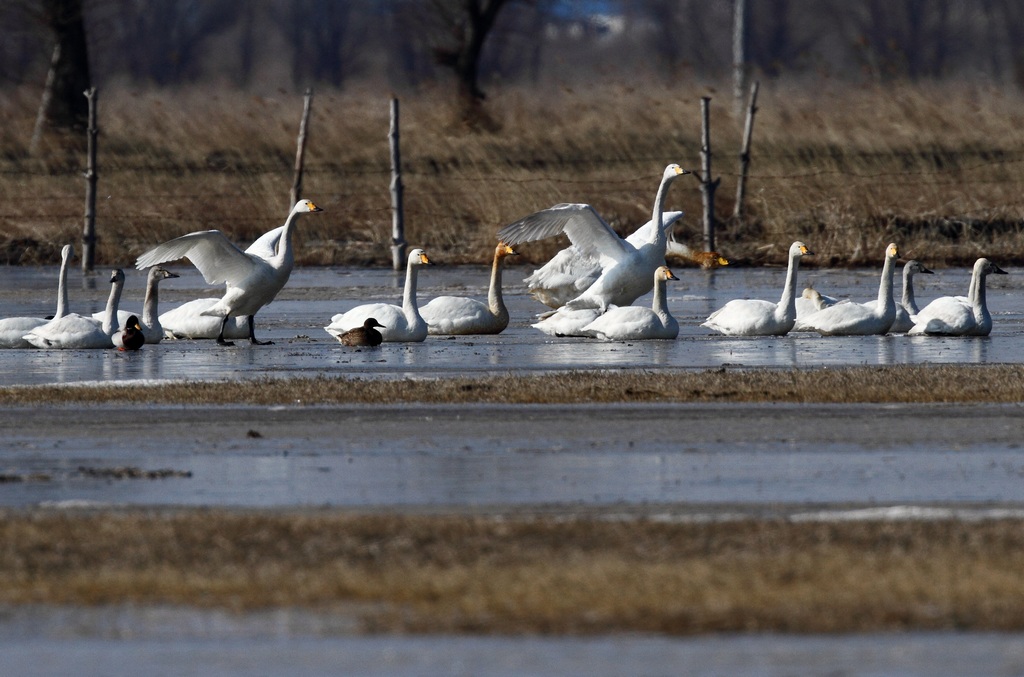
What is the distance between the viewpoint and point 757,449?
7.96 metres

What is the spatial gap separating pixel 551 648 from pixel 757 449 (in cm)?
336

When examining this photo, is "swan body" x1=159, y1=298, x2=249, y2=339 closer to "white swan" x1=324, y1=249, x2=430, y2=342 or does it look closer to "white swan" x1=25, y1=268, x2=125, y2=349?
"white swan" x1=324, y1=249, x2=430, y2=342

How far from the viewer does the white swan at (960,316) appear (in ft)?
44.6

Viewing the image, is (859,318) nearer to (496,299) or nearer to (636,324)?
(636,324)

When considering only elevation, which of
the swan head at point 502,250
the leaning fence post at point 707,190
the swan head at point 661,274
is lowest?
the swan head at point 661,274

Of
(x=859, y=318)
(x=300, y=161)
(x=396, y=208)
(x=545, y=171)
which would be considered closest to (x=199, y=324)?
(x=859, y=318)

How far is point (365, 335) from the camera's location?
1322 cm

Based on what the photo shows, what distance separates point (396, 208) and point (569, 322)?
8.13m

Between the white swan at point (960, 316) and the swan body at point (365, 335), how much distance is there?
158 inches

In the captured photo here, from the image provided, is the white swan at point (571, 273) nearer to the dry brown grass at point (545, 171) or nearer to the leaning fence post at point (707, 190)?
the leaning fence post at point (707, 190)

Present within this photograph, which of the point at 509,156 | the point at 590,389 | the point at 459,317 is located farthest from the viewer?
the point at 509,156

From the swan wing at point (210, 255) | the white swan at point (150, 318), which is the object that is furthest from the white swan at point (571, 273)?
the white swan at point (150, 318)

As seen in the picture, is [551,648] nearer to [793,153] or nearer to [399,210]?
[399,210]

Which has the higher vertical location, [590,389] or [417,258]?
[417,258]
